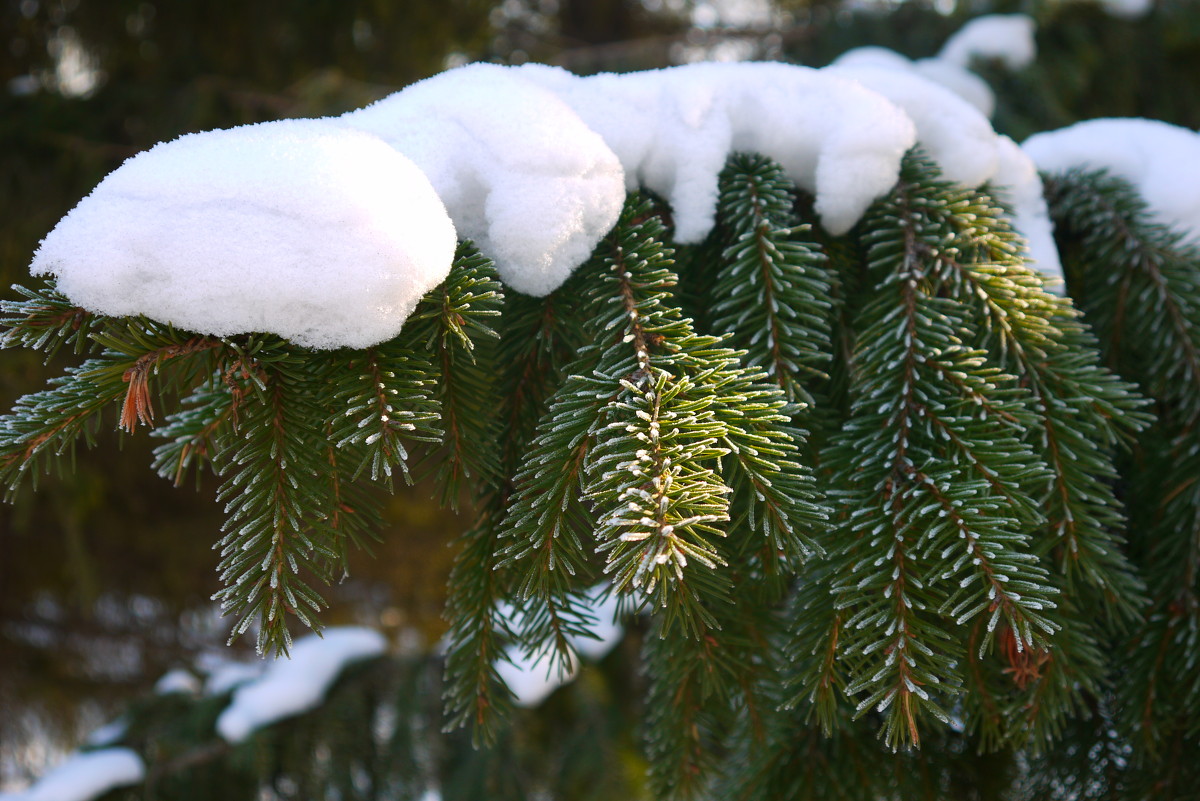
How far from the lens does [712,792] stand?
43.1 inches

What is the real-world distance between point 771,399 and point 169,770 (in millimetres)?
1724

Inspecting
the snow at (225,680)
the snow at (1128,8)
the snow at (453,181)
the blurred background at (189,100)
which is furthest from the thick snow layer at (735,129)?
the snow at (225,680)

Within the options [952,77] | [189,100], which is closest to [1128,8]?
[952,77]

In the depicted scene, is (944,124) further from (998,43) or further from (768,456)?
(998,43)

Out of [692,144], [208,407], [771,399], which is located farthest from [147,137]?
[771,399]

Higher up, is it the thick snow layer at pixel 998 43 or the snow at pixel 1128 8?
the snow at pixel 1128 8

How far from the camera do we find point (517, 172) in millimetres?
806

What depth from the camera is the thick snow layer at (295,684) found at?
1.71 m

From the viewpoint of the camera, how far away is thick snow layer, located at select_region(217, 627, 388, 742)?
1706mm

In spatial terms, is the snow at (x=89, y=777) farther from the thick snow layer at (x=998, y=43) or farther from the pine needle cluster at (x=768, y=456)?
the thick snow layer at (x=998, y=43)

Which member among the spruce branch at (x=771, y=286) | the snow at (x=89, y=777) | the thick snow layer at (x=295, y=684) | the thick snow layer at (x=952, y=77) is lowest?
the snow at (x=89, y=777)

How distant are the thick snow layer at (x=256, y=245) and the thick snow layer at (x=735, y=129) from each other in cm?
32

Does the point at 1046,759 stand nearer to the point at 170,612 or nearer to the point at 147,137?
the point at 147,137

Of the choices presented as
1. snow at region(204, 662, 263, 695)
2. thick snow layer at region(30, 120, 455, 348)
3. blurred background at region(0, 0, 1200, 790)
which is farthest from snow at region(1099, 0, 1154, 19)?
snow at region(204, 662, 263, 695)
